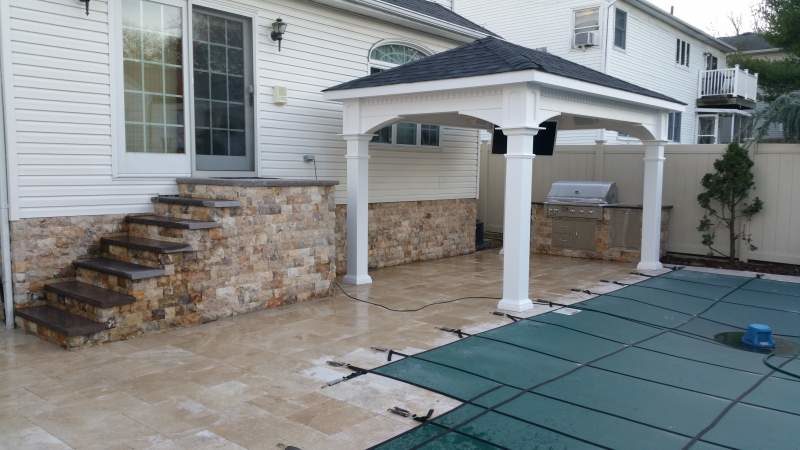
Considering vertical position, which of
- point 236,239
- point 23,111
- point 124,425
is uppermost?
point 23,111

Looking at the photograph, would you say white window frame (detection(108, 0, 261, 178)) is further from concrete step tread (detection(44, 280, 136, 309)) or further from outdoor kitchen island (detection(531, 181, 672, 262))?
outdoor kitchen island (detection(531, 181, 672, 262))

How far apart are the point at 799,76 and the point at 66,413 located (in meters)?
19.4

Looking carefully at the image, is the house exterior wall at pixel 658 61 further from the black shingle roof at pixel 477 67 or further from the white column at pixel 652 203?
the black shingle roof at pixel 477 67

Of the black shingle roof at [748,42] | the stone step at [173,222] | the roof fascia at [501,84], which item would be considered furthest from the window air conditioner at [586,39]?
the stone step at [173,222]

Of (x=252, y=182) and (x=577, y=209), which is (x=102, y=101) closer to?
(x=252, y=182)

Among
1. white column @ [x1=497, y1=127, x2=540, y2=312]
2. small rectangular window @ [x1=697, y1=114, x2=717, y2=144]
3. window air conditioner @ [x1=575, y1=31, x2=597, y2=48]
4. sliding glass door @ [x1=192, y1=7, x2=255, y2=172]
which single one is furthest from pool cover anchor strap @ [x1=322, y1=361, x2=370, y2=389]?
small rectangular window @ [x1=697, y1=114, x2=717, y2=144]

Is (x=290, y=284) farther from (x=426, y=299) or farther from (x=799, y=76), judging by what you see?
→ (x=799, y=76)

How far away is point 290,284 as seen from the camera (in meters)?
6.68

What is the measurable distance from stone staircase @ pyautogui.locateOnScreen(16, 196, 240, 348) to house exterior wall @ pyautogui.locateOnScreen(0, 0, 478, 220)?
577 millimetres

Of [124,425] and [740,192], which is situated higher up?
[740,192]

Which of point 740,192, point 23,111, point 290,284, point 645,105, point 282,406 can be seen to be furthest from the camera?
point 740,192

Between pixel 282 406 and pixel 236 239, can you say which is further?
pixel 236 239

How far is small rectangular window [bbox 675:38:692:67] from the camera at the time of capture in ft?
59.5

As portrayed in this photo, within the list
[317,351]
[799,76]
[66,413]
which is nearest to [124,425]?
[66,413]
